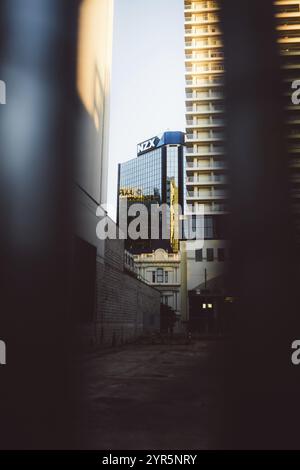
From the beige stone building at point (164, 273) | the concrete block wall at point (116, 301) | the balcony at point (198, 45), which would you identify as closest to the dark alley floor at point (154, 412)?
the concrete block wall at point (116, 301)

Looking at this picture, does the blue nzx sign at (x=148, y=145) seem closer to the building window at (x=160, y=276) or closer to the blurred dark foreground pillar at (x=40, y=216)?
the building window at (x=160, y=276)

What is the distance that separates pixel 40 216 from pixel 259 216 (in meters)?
2.58

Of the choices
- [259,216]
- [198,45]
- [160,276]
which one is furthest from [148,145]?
[259,216]

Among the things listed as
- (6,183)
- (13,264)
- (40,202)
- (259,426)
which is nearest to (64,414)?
(13,264)

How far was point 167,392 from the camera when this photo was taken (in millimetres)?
6328

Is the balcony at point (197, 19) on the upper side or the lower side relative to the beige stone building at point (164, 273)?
upper

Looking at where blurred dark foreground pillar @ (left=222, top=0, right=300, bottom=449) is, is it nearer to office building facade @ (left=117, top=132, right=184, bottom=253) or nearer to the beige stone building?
the beige stone building

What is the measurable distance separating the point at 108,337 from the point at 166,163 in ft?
326

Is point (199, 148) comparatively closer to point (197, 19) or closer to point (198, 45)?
point (198, 45)

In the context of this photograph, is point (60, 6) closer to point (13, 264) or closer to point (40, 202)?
point (40, 202)

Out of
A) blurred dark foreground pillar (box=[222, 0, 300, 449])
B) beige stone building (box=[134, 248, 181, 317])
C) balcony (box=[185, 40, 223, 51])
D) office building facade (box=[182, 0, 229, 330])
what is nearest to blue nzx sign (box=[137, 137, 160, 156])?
balcony (box=[185, 40, 223, 51])

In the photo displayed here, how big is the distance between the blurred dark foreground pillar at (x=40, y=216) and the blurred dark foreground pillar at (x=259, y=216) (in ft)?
6.85

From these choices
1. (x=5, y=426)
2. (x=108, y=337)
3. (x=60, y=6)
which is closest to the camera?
(x=5, y=426)

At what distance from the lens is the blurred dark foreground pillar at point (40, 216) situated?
4.17 m
